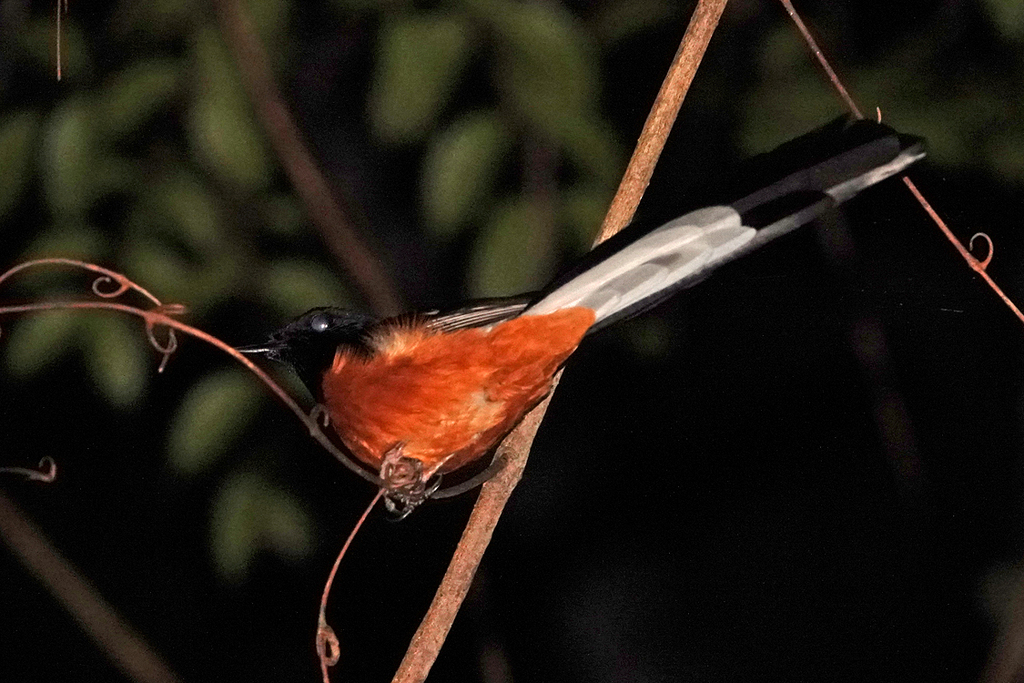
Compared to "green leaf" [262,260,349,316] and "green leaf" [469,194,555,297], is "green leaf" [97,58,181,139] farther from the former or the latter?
"green leaf" [469,194,555,297]

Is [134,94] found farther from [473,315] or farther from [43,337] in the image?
[473,315]

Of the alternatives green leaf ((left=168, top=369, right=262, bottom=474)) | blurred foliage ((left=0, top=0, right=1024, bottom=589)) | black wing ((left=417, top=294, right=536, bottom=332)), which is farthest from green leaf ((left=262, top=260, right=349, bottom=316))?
black wing ((left=417, top=294, right=536, bottom=332))

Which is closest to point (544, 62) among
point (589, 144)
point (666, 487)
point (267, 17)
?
point (589, 144)

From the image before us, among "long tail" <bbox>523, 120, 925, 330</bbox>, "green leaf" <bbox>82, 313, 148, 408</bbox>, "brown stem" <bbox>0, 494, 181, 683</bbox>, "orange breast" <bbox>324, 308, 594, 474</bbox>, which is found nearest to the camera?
"long tail" <bbox>523, 120, 925, 330</bbox>

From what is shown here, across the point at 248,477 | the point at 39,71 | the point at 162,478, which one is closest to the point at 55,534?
the point at 162,478

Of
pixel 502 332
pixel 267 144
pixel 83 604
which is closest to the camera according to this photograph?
pixel 502 332

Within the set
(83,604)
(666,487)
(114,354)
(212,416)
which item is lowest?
(666,487)

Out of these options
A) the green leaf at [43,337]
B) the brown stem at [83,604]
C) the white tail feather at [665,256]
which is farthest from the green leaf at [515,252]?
the brown stem at [83,604]
